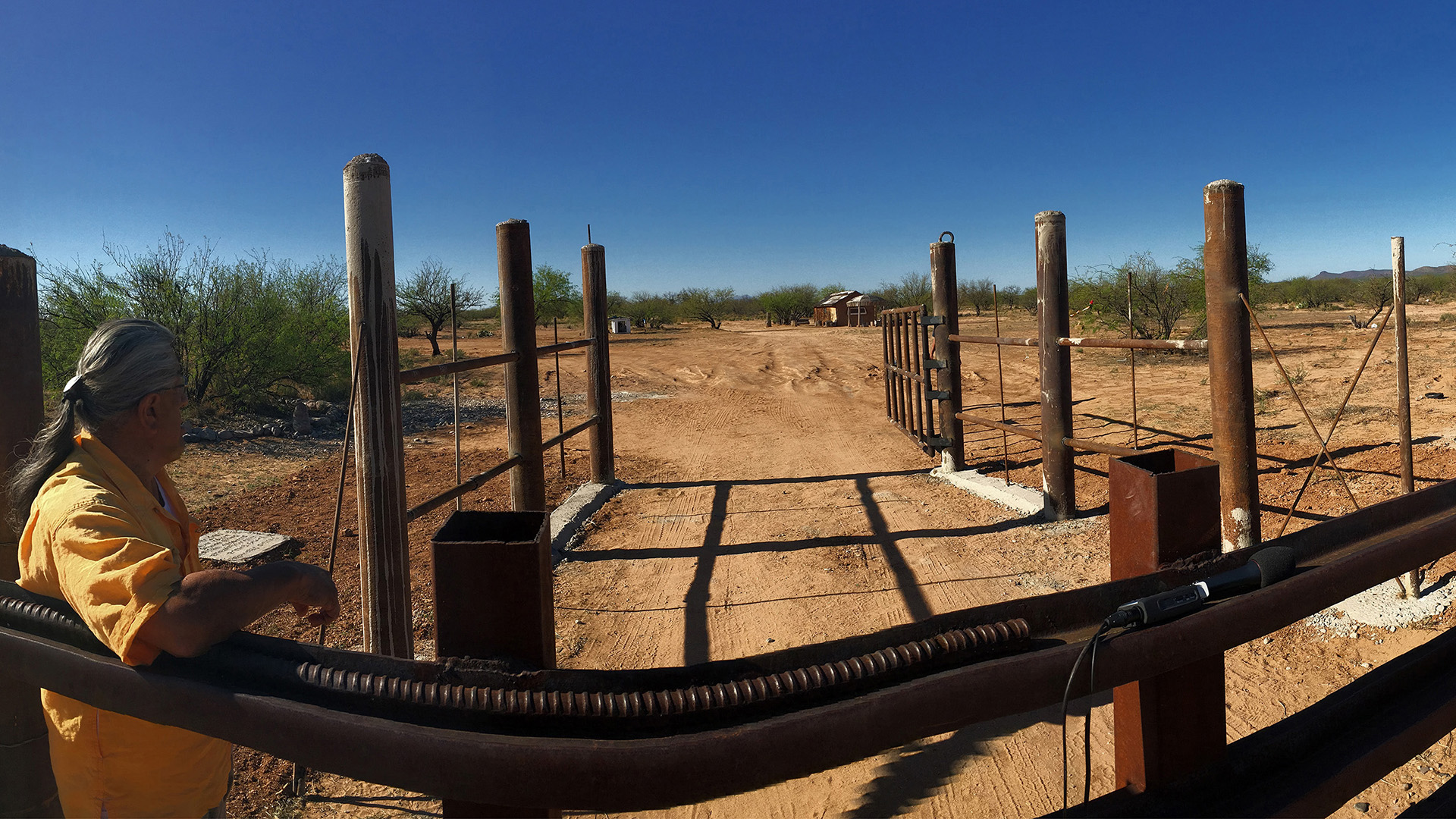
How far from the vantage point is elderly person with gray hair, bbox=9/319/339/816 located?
1321 millimetres

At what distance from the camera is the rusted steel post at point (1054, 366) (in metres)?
5.28

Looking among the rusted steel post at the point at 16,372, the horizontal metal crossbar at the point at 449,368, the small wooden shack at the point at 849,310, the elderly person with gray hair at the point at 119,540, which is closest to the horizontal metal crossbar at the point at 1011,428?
the horizontal metal crossbar at the point at 449,368

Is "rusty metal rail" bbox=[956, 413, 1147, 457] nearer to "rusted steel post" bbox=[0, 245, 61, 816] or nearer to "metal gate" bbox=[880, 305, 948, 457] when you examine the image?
"metal gate" bbox=[880, 305, 948, 457]

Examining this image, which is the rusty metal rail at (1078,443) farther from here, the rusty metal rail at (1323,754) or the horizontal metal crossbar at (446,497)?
the horizontal metal crossbar at (446,497)

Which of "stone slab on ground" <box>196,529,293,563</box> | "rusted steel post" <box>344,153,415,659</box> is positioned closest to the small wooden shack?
"stone slab on ground" <box>196,529,293,563</box>

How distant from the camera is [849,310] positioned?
43.9 m

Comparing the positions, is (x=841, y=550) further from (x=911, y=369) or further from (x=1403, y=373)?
(x=911, y=369)

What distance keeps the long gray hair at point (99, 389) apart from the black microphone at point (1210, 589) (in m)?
1.75

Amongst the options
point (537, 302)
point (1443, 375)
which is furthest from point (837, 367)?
point (537, 302)

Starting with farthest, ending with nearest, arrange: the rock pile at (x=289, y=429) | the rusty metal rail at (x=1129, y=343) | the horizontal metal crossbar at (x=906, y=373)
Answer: the rock pile at (x=289, y=429)
the horizontal metal crossbar at (x=906, y=373)
the rusty metal rail at (x=1129, y=343)

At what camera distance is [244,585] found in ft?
4.05

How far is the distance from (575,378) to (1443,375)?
15.1 meters

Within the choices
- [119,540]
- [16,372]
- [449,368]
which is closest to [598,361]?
[449,368]

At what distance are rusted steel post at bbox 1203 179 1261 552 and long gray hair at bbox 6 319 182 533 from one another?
413cm
